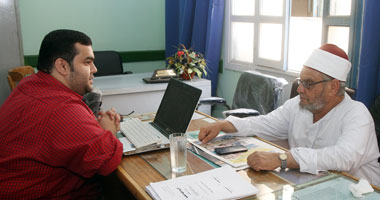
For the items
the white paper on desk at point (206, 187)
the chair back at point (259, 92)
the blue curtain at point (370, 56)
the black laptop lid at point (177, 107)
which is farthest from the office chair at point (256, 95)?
the white paper on desk at point (206, 187)

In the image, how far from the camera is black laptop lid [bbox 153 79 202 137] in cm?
169

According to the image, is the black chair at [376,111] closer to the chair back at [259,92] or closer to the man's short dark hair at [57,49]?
the chair back at [259,92]

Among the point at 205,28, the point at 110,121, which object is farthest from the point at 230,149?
the point at 205,28

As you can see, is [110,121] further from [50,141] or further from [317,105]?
[317,105]

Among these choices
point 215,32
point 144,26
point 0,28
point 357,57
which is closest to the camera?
point 357,57

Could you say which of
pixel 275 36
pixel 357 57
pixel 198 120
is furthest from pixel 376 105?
pixel 275 36

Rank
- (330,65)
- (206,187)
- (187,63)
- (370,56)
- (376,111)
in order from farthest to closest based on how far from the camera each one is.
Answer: (187,63) < (370,56) < (376,111) < (330,65) < (206,187)

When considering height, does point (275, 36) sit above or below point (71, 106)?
above

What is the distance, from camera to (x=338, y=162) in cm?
139

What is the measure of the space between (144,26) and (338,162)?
376 cm

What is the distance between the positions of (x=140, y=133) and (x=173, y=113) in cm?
19

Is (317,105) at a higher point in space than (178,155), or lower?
higher

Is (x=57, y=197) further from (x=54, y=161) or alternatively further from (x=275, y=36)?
(x=275, y=36)

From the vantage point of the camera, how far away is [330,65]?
168 centimetres
